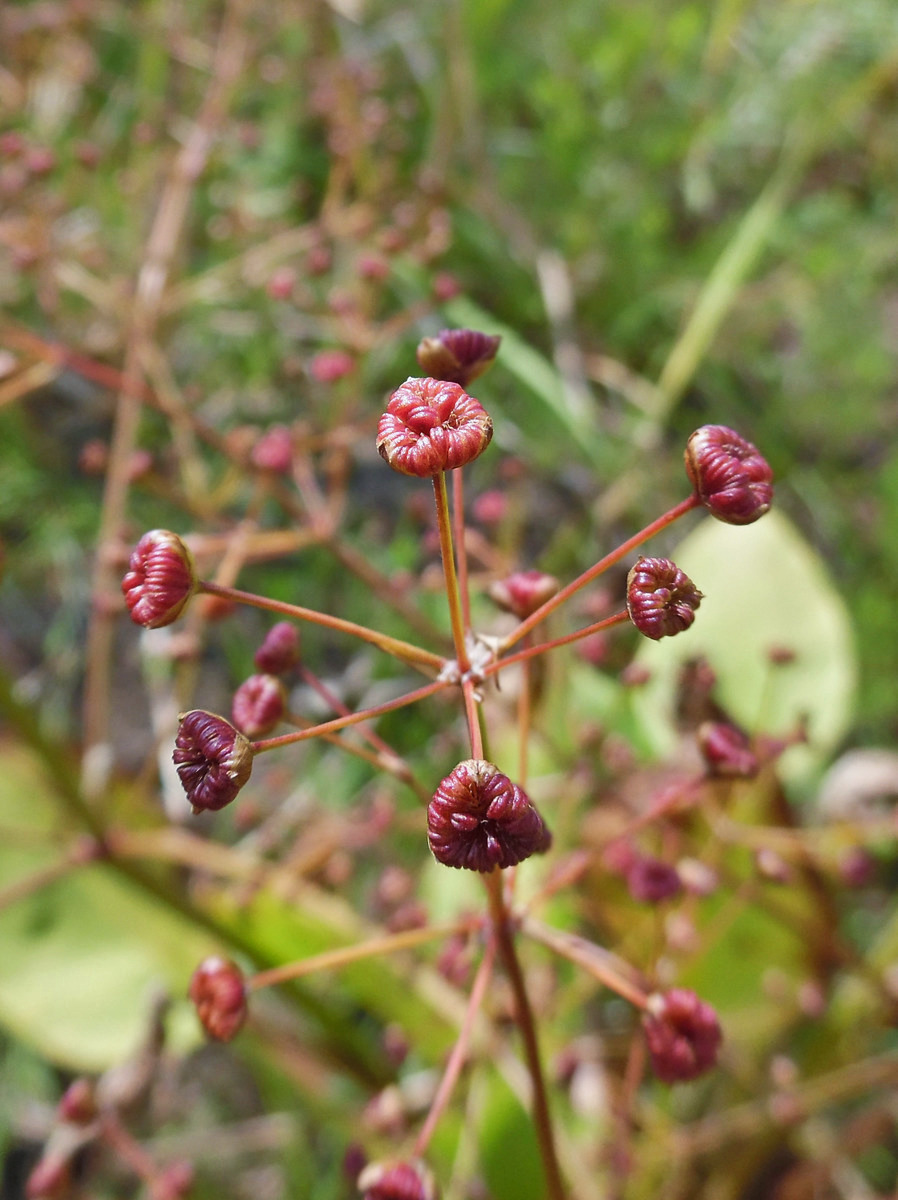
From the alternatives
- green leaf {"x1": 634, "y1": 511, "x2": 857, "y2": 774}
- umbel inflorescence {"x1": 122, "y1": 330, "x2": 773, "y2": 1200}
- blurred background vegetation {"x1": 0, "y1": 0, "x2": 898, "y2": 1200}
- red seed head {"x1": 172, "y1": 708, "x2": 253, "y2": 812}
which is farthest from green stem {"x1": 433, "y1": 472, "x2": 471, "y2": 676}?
green leaf {"x1": 634, "y1": 511, "x2": 857, "y2": 774}

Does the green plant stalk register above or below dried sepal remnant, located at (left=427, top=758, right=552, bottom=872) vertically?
below

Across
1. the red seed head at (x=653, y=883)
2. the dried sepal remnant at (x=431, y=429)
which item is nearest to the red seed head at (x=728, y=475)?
the dried sepal remnant at (x=431, y=429)

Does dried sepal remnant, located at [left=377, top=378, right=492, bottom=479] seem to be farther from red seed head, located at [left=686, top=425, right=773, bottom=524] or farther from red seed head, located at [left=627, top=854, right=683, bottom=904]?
red seed head, located at [left=627, top=854, right=683, bottom=904]

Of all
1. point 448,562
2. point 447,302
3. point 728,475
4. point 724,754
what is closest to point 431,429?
point 448,562

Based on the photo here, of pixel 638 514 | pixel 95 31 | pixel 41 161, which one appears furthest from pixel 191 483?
pixel 95 31

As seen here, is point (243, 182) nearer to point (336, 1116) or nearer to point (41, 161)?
point (41, 161)

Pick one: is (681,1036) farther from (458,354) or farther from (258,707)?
(458,354)
